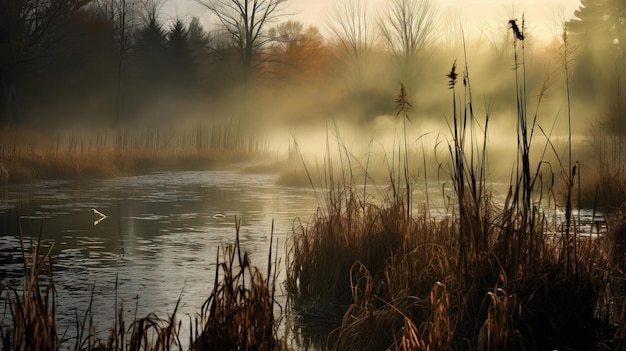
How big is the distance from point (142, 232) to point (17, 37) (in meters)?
18.4

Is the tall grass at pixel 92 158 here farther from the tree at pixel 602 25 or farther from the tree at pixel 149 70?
the tree at pixel 602 25

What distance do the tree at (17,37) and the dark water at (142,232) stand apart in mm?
9546

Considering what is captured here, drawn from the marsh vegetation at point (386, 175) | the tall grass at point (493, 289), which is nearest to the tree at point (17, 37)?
the marsh vegetation at point (386, 175)

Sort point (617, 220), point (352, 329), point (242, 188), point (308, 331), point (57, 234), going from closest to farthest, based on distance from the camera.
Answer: point (352, 329)
point (308, 331)
point (617, 220)
point (57, 234)
point (242, 188)

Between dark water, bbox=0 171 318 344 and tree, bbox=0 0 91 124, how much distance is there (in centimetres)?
955

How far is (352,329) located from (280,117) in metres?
39.8

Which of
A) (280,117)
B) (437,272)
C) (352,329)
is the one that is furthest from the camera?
(280,117)

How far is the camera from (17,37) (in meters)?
27.4

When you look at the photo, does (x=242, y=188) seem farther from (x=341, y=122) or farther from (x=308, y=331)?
(x=341, y=122)

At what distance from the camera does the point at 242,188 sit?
17859 millimetres

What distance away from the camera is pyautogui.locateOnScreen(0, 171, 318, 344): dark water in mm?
6996

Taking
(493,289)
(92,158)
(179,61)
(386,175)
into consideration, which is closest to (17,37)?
(92,158)

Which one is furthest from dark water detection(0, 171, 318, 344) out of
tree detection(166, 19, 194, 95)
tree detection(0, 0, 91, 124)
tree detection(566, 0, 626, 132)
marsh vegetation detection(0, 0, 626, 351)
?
tree detection(166, 19, 194, 95)

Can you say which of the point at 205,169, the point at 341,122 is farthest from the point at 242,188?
the point at 341,122
